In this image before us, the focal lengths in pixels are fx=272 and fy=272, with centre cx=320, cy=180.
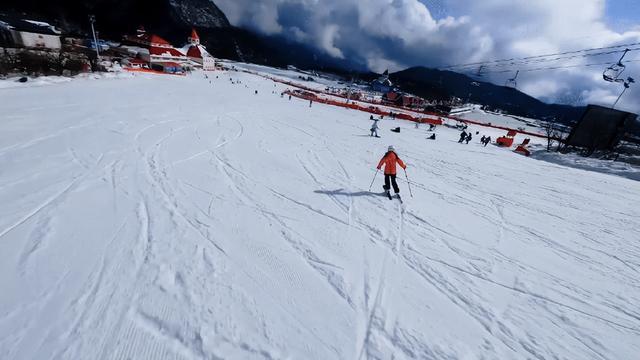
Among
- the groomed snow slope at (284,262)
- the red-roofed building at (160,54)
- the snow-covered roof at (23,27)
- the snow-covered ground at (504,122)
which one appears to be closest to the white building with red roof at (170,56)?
the red-roofed building at (160,54)

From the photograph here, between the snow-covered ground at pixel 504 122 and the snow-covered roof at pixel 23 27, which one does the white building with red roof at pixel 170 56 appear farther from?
the snow-covered ground at pixel 504 122

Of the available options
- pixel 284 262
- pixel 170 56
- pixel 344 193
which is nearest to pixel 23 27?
pixel 170 56

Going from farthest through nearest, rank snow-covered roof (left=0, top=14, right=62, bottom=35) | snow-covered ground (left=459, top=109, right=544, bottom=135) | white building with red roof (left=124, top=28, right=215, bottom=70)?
white building with red roof (left=124, top=28, right=215, bottom=70), snow-covered ground (left=459, top=109, right=544, bottom=135), snow-covered roof (left=0, top=14, right=62, bottom=35)

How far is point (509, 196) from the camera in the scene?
29.0ft

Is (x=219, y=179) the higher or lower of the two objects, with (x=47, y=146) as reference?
higher

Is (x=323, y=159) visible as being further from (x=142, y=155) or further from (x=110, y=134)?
(x=110, y=134)

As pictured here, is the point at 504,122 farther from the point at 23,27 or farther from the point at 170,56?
the point at 23,27

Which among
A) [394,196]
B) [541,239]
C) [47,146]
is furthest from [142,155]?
[541,239]

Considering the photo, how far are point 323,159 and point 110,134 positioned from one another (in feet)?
26.5

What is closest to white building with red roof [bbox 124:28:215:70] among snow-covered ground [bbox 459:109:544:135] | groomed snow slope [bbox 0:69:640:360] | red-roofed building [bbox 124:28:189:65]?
red-roofed building [bbox 124:28:189:65]

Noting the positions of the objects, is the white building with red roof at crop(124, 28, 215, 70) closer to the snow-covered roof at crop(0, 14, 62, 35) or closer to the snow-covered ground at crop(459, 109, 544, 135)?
the snow-covered roof at crop(0, 14, 62, 35)

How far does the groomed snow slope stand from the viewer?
3.14 meters

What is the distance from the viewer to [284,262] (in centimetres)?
435

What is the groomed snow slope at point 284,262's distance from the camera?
3.14 meters
